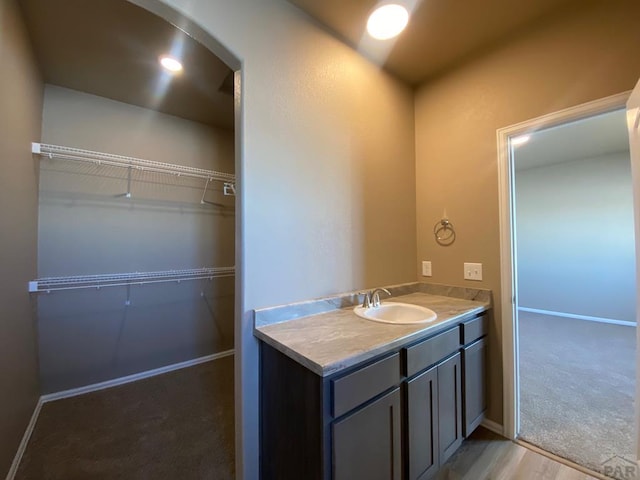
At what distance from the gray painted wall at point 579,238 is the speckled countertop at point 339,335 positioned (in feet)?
13.9

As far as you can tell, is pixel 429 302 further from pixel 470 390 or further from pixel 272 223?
pixel 272 223

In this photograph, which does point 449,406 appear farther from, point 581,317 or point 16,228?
point 581,317

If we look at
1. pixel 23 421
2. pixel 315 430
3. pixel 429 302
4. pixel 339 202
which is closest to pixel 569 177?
pixel 429 302

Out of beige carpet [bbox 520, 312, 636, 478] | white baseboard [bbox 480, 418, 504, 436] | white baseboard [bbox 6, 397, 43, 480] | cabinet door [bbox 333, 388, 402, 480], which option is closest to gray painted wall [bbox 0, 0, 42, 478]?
white baseboard [bbox 6, 397, 43, 480]

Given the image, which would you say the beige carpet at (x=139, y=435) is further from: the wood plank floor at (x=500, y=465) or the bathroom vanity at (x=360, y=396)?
the wood plank floor at (x=500, y=465)

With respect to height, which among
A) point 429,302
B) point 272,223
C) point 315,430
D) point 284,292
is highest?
point 272,223

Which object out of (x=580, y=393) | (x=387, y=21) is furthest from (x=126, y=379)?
(x=580, y=393)

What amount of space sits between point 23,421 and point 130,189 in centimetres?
184

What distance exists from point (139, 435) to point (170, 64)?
104 inches

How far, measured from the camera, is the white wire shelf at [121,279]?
6.91 ft

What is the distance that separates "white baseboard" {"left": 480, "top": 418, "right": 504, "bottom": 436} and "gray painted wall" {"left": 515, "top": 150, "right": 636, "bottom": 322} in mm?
3931

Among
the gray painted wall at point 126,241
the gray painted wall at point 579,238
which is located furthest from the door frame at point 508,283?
the gray painted wall at point 579,238

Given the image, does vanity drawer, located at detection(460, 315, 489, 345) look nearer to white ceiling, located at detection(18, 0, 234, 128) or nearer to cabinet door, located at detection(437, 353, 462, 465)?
cabinet door, located at detection(437, 353, 462, 465)

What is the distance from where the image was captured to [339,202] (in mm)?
1798
